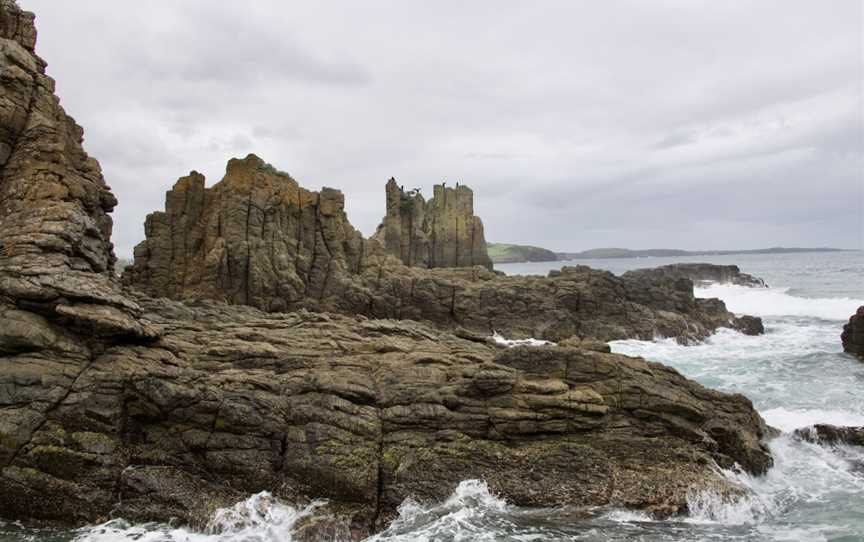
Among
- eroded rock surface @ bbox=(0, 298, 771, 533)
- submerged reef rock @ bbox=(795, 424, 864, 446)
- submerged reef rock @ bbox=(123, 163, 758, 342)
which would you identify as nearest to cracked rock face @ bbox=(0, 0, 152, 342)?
eroded rock surface @ bbox=(0, 298, 771, 533)

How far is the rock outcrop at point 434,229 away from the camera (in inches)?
3189

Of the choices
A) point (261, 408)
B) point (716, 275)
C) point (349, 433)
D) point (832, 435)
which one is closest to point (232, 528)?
point (261, 408)

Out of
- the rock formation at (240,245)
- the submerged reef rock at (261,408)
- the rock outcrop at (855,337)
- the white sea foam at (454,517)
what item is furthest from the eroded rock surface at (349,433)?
the rock outcrop at (855,337)

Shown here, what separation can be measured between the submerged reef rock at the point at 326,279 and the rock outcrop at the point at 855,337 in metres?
10.6

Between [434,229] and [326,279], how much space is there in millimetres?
40544

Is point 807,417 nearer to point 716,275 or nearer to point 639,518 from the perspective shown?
point 639,518

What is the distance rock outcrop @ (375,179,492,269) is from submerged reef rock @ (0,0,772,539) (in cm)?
5727

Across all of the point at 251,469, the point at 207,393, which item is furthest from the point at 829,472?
the point at 207,393

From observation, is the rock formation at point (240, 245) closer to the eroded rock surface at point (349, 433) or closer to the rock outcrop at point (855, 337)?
the eroded rock surface at point (349, 433)

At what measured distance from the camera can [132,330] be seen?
18.2 meters

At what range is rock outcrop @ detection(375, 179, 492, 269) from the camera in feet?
266

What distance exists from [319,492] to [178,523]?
3.54 meters

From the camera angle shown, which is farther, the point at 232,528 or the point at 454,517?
the point at 454,517

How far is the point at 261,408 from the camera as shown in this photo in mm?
17188
